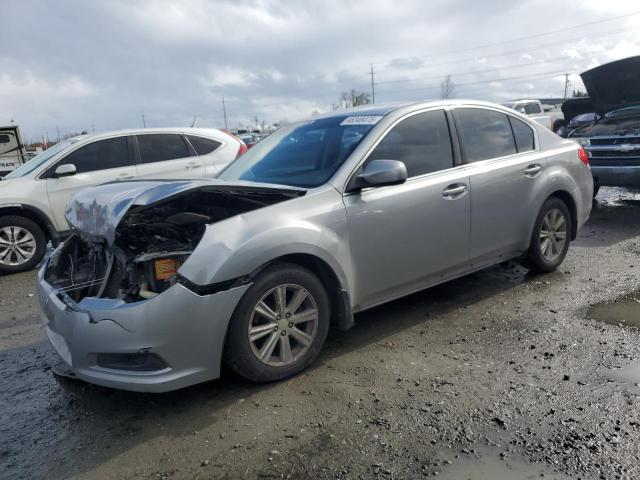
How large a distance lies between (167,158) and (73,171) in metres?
1.35

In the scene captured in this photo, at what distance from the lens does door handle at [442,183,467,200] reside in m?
4.11

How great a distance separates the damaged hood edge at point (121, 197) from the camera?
3.12m

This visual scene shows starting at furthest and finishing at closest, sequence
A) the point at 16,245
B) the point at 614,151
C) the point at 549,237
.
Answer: the point at 614,151
the point at 16,245
the point at 549,237

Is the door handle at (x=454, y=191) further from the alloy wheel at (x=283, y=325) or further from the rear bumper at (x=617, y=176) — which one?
the rear bumper at (x=617, y=176)

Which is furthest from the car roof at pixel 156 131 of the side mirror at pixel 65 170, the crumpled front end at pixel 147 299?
the crumpled front end at pixel 147 299

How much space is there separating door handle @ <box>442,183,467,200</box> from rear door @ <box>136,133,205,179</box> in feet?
15.5

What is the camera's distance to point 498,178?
450 cm

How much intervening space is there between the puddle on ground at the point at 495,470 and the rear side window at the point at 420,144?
211 cm

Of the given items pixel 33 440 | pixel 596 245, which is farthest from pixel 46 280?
pixel 596 245

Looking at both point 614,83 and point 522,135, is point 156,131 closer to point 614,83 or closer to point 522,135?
point 522,135

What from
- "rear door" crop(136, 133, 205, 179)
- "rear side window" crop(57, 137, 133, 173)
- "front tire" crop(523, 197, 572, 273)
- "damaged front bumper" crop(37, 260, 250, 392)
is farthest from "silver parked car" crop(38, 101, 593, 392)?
"rear side window" crop(57, 137, 133, 173)

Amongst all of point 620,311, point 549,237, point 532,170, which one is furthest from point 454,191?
point 620,311

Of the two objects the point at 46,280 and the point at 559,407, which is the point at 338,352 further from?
the point at 46,280

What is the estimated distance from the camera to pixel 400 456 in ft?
8.46
